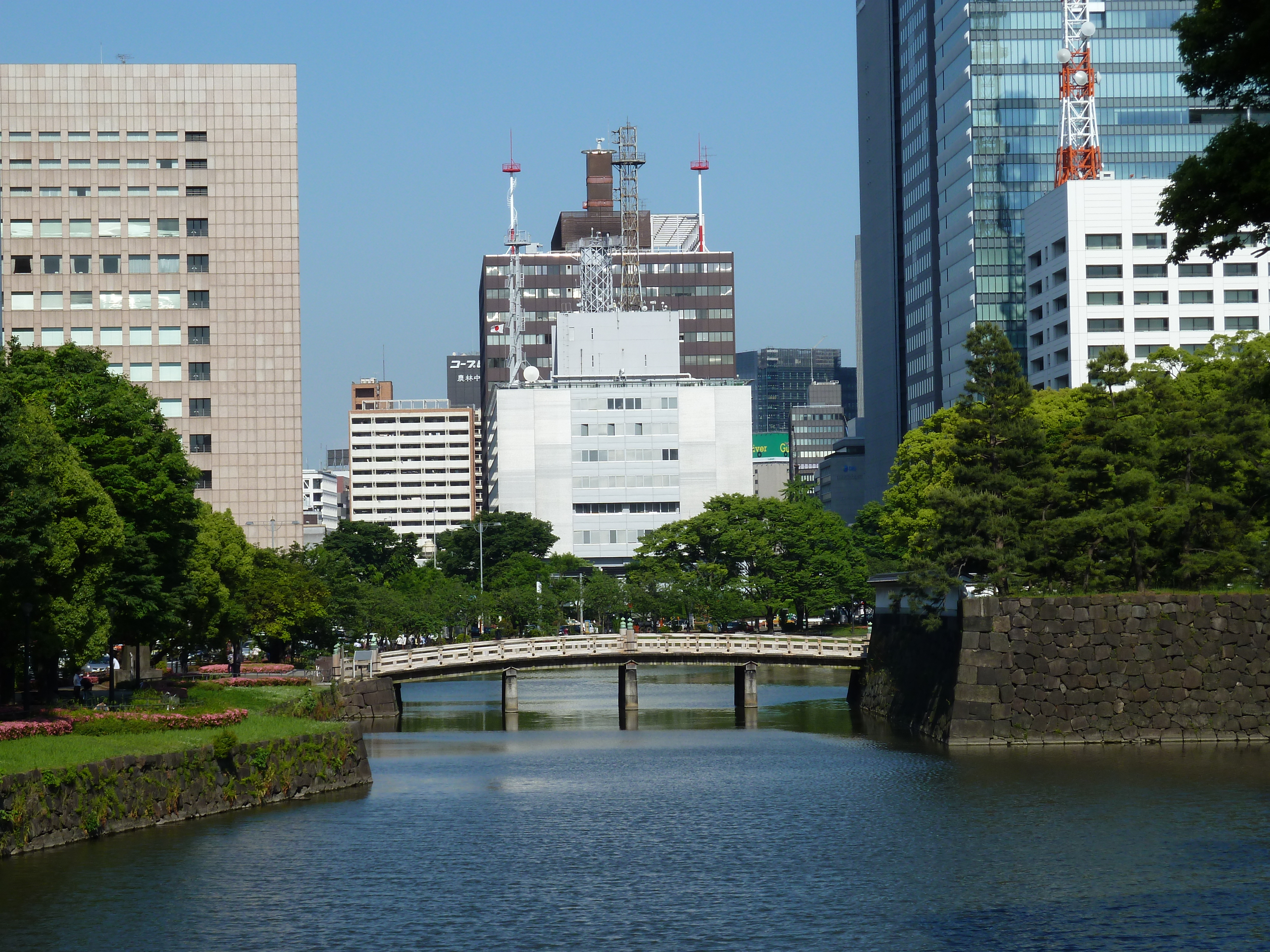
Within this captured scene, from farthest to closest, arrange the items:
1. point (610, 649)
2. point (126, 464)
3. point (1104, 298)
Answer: point (1104, 298)
point (610, 649)
point (126, 464)

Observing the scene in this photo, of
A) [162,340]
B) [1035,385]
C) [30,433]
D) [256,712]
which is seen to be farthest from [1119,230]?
[30,433]

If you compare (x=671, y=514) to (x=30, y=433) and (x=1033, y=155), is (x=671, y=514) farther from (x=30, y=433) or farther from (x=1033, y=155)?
(x=30, y=433)

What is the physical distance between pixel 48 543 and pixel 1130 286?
374 feet

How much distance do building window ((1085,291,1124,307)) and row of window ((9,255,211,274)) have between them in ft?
249

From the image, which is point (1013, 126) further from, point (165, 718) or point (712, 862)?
point (712, 862)

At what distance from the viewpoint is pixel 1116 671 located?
61.2 meters

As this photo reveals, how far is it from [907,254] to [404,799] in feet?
476

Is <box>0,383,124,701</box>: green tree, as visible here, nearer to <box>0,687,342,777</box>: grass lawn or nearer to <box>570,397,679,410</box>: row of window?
<box>0,687,342,777</box>: grass lawn

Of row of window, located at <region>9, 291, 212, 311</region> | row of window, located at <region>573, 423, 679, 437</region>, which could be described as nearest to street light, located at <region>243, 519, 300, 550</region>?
row of window, located at <region>9, 291, 212, 311</region>

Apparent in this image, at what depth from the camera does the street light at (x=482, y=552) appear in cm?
14462

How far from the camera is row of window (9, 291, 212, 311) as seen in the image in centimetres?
12519

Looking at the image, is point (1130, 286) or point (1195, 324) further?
point (1195, 324)

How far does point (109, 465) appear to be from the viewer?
5672 cm

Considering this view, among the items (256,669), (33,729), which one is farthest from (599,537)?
(33,729)
